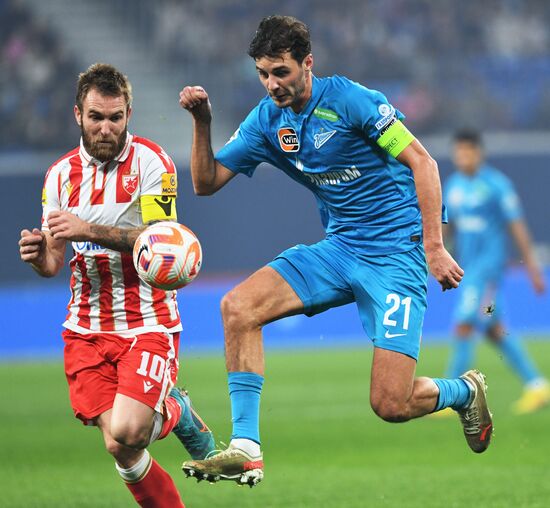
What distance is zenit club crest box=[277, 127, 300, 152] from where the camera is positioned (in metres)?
5.75

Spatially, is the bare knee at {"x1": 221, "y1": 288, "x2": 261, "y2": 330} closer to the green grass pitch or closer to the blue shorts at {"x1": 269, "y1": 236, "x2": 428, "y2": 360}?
the blue shorts at {"x1": 269, "y1": 236, "x2": 428, "y2": 360}

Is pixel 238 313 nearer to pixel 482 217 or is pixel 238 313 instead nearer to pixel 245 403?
pixel 245 403

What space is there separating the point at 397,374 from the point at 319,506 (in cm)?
121

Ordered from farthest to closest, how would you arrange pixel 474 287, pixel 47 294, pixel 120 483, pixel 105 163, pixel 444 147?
1. pixel 444 147
2. pixel 47 294
3. pixel 474 287
4. pixel 120 483
5. pixel 105 163

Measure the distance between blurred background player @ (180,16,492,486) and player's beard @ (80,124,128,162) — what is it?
1.27 feet

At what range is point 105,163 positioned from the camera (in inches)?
223

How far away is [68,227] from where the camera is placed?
Answer: 527 cm

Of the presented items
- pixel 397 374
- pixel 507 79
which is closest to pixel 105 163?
pixel 397 374

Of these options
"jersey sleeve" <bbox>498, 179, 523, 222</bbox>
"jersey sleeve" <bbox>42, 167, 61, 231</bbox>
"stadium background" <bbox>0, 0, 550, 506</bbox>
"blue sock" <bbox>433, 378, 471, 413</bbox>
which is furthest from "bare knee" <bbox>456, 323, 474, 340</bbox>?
"jersey sleeve" <bbox>42, 167, 61, 231</bbox>

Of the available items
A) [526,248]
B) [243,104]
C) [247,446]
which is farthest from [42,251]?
[243,104]

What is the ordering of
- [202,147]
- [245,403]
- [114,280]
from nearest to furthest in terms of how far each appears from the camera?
[245,403] → [114,280] → [202,147]

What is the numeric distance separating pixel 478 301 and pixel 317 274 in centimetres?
537

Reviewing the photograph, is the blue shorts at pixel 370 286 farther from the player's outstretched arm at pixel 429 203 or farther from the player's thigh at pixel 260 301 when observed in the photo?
the player's outstretched arm at pixel 429 203

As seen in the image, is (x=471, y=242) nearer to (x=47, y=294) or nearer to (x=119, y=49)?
(x=47, y=294)
